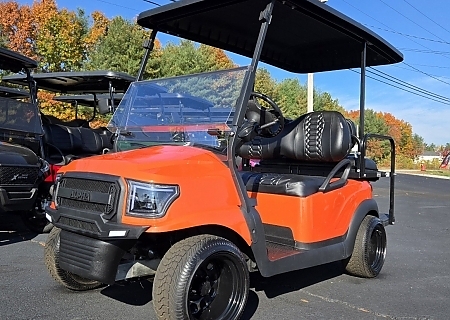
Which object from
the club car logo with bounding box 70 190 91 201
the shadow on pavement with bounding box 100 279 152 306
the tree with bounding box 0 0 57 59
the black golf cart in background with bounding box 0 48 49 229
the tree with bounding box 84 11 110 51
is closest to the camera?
the club car logo with bounding box 70 190 91 201

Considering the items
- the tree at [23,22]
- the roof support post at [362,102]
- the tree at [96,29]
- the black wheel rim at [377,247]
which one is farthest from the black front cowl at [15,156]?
the tree at [96,29]

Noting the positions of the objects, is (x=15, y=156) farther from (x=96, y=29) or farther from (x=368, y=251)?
(x=96, y=29)

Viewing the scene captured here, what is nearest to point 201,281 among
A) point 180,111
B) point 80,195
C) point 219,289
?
point 219,289

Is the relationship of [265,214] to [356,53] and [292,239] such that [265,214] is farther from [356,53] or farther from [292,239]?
[356,53]

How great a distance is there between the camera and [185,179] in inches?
113

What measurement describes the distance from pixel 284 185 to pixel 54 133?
5.62 meters

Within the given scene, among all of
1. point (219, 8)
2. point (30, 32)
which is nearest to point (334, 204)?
point (219, 8)

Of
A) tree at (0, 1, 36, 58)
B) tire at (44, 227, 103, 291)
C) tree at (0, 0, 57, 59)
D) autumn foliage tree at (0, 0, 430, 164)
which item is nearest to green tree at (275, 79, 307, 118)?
autumn foliage tree at (0, 0, 430, 164)

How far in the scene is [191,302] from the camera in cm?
288

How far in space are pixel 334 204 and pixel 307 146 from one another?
756mm

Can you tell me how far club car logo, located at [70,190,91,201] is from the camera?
2.93 m

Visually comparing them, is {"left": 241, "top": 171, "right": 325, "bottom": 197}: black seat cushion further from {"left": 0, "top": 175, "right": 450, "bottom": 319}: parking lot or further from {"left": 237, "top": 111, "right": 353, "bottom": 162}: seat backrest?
{"left": 0, "top": 175, "right": 450, "bottom": 319}: parking lot

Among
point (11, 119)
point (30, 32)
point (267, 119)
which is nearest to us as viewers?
point (267, 119)

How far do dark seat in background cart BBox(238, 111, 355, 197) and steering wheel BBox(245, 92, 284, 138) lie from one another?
0.46 meters
